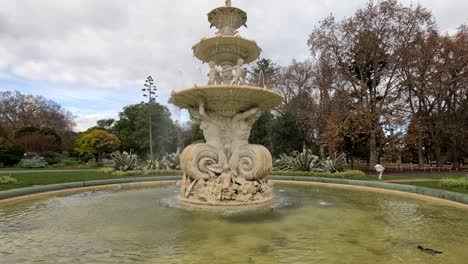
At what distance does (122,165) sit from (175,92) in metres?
12.0

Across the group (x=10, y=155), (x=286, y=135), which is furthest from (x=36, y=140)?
(x=286, y=135)

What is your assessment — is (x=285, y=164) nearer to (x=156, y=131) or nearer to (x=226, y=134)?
(x=226, y=134)

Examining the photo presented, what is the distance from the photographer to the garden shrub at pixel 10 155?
1256 inches

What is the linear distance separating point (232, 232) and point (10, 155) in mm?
33669

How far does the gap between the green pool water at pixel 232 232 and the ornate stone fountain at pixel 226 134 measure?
745 mm

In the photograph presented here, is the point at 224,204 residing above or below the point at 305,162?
below

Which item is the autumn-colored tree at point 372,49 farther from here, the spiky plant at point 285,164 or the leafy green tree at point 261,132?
the leafy green tree at point 261,132

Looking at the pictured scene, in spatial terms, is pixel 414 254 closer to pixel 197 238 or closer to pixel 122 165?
pixel 197 238

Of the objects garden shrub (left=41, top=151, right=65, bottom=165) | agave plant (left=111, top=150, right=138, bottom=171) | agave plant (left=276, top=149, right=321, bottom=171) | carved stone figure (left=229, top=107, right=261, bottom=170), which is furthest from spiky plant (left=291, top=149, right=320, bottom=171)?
garden shrub (left=41, top=151, right=65, bottom=165)

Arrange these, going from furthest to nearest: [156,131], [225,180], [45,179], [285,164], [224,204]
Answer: [156,131], [285,164], [45,179], [225,180], [224,204]

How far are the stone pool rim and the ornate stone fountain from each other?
4765 mm

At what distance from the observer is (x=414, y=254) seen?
4.78 m

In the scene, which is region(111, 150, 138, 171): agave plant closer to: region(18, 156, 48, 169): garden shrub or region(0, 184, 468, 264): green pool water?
region(0, 184, 468, 264): green pool water

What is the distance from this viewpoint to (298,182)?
15094 mm
